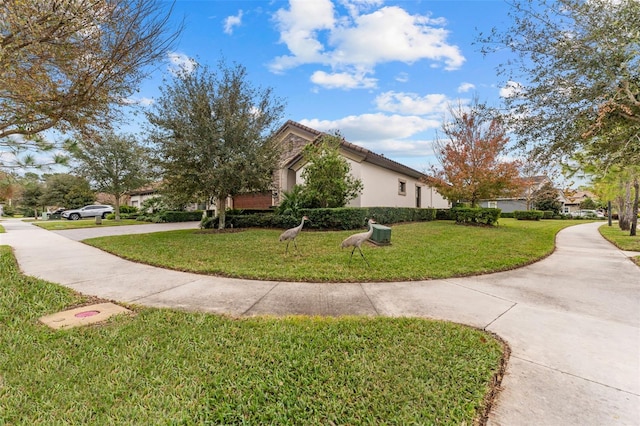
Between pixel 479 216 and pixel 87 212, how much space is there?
33.7 meters

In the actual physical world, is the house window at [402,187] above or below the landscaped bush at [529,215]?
above

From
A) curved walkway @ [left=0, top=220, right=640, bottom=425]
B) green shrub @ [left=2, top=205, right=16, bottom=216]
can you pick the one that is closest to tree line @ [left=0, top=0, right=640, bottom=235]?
curved walkway @ [left=0, top=220, right=640, bottom=425]

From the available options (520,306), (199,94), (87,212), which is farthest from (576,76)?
(87,212)

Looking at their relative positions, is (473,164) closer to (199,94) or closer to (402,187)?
(402,187)

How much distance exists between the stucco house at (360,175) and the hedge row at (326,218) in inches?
40.3

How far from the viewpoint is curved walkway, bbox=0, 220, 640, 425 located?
6.87ft

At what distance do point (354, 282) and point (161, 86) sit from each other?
11226 millimetres

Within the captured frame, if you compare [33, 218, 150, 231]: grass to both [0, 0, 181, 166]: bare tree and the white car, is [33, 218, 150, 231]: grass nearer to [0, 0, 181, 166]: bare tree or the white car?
the white car

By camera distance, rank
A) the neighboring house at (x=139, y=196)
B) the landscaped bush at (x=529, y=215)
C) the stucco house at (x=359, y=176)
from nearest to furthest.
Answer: the stucco house at (x=359, y=176) < the landscaped bush at (x=529, y=215) < the neighboring house at (x=139, y=196)

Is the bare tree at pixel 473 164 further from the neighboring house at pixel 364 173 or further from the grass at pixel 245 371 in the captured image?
the grass at pixel 245 371

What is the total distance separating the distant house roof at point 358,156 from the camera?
44.9 ft

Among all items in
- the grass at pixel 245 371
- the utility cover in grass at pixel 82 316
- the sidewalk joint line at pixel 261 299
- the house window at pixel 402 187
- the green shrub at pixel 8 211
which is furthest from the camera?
the green shrub at pixel 8 211

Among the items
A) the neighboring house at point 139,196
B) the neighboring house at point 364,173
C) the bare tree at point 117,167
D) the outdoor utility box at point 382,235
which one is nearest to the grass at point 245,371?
the outdoor utility box at point 382,235

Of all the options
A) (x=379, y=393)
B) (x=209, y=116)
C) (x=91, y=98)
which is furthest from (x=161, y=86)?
(x=379, y=393)
